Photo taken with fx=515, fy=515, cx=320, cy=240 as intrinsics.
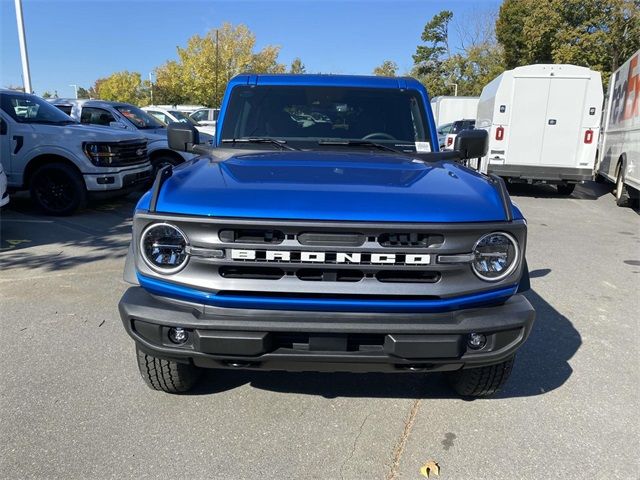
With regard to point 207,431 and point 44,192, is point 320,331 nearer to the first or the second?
point 207,431

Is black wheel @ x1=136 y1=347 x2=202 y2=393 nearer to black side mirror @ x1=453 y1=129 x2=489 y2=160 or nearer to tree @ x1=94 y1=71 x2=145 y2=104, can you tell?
black side mirror @ x1=453 y1=129 x2=489 y2=160

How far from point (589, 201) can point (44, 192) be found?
1142cm

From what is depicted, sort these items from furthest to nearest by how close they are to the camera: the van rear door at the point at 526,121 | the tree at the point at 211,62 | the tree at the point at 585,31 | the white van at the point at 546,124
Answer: the tree at the point at 211,62 < the tree at the point at 585,31 < the van rear door at the point at 526,121 < the white van at the point at 546,124

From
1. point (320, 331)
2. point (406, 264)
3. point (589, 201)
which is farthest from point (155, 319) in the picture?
point (589, 201)

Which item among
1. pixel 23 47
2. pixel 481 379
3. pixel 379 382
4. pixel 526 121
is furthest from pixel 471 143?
pixel 23 47

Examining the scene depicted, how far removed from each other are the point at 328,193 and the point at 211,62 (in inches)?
1650

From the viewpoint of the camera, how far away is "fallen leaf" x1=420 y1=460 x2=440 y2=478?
2558mm

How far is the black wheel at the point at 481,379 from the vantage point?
294cm

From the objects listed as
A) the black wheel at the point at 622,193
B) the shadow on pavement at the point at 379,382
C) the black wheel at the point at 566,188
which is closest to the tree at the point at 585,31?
the black wheel at the point at 566,188

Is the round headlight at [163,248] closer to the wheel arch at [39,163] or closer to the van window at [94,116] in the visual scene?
the wheel arch at [39,163]

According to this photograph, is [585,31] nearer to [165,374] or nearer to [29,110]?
[29,110]

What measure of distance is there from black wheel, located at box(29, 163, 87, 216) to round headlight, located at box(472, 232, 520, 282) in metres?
7.46

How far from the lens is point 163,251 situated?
2.49 meters

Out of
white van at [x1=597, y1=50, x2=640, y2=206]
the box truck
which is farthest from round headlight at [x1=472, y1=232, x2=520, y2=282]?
the box truck
